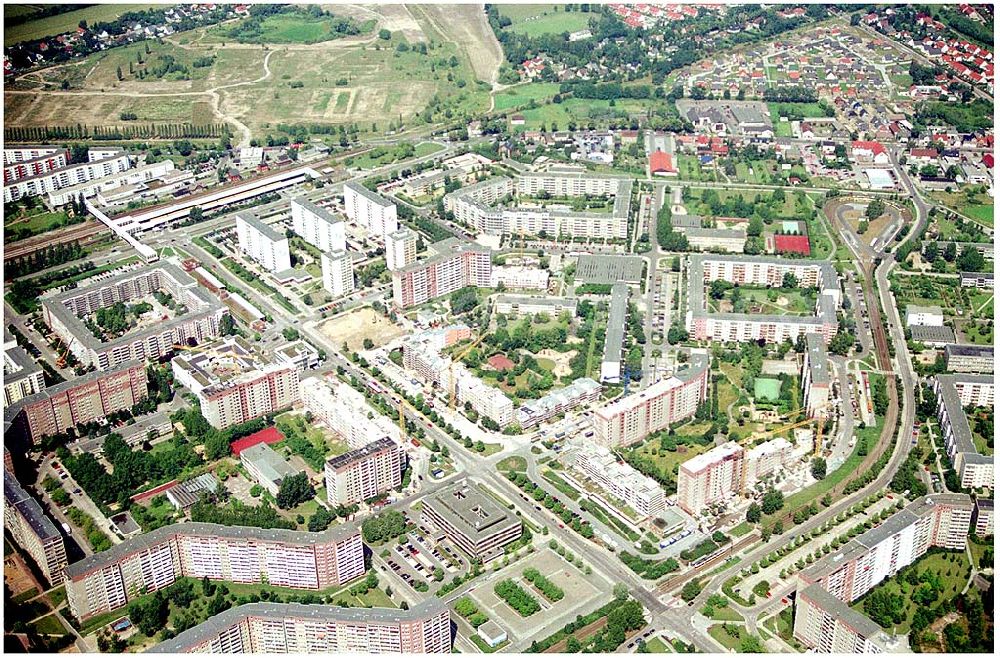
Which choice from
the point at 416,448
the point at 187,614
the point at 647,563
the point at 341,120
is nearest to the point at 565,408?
the point at 416,448

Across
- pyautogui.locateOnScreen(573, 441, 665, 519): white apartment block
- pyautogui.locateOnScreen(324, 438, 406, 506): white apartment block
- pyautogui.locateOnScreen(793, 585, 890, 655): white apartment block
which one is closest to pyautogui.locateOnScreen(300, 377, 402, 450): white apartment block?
pyautogui.locateOnScreen(324, 438, 406, 506): white apartment block

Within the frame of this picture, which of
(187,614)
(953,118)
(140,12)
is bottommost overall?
(187,614)

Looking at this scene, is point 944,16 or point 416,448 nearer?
point 416,448

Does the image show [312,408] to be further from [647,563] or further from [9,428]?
[647,563]

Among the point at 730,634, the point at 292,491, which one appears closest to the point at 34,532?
the point at 292,491

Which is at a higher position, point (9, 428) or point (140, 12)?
point (140, 12)

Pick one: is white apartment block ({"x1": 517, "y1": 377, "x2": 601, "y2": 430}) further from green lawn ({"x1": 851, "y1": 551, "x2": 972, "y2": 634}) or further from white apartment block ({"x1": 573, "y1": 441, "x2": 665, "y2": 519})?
green lawn ({"x1": 851, "y1": 551, "x2": 972, "y2": 634})
